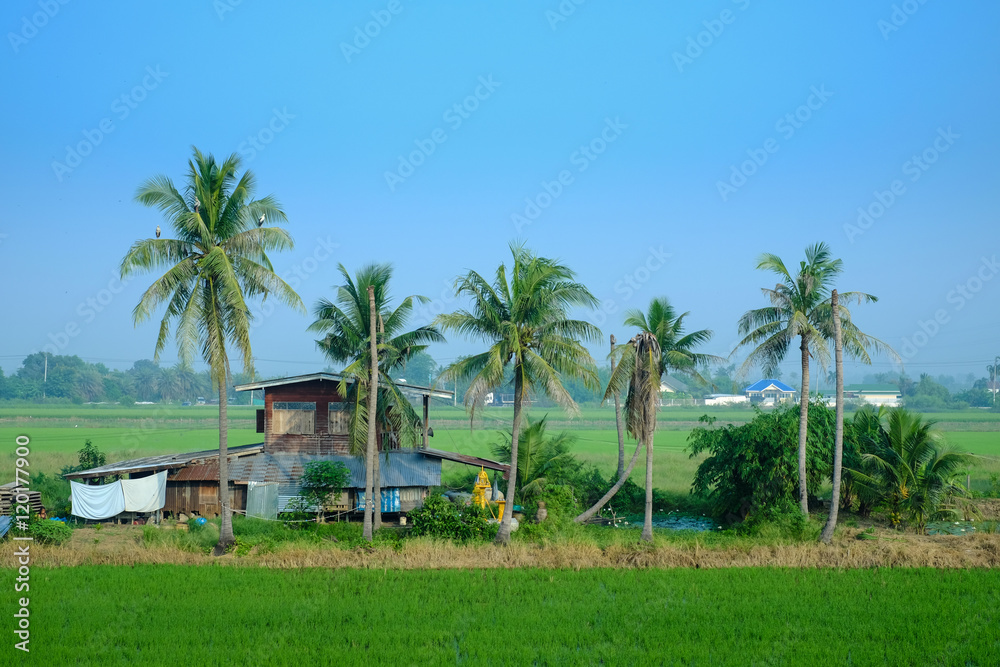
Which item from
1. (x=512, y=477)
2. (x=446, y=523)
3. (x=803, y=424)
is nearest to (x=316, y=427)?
(x=446, y=523)

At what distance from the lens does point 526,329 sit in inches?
933

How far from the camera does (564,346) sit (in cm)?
2348

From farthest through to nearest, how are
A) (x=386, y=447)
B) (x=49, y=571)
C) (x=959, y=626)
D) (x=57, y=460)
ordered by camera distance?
(x=57, y=460), (x=386, y=447), (x=49, y=571), (x=959, y=626)

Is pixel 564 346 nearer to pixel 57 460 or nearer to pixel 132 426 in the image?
pixel 57 460

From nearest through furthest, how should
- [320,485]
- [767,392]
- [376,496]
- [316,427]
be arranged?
[320,485] → [376,496] → [316,427] → [767,392]

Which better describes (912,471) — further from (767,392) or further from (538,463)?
(767,392)

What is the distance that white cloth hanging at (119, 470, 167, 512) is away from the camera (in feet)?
83.9

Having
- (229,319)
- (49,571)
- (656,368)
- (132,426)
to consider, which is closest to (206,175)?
(229,319)

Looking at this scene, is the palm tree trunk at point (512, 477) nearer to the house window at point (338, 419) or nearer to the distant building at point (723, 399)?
the house window at point (338, 419)

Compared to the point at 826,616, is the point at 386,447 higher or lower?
higher

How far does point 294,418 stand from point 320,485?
3.67 meters

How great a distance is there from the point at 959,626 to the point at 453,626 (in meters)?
9.39

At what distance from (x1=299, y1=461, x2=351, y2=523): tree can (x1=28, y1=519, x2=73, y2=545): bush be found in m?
7.15

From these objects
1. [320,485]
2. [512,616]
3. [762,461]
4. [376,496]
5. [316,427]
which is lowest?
[512,616]
